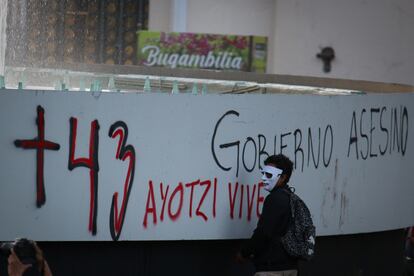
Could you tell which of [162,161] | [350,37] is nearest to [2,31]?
[162,161]

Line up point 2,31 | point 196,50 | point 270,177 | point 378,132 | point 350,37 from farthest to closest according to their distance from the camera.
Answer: point 196,50 → point 350,37 → point 2,31 → point 378,132 → point 270,177

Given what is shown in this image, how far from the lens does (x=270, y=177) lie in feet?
20.0

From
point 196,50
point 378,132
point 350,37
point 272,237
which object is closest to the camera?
point 272,237

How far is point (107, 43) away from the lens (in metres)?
19.4

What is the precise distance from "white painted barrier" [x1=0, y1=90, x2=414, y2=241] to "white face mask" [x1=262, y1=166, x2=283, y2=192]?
0.44 meters

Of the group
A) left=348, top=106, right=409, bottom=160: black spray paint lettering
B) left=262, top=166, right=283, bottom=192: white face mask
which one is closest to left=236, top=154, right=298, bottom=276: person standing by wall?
left=262, top=166, right=283, bottom=192: white face mask

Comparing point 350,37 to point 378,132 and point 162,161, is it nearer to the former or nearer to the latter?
point 378,132

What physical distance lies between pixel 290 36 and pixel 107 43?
3.65 meters

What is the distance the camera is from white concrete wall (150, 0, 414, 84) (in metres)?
18.6

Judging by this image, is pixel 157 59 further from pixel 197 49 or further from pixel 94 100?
pixel 94 100

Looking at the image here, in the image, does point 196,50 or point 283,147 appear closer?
point 283,147

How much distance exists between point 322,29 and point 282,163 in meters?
13.8

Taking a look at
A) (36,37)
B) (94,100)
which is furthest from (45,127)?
(36,37)

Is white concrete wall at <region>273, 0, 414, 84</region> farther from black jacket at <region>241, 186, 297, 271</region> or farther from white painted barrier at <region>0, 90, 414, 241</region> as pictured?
black jacket at <region>241, 186, 297, 271</region>
